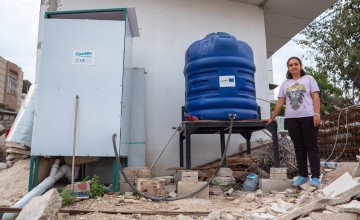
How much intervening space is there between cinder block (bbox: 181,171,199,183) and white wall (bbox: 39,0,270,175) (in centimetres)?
141

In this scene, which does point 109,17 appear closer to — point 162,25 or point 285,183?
point 162,25

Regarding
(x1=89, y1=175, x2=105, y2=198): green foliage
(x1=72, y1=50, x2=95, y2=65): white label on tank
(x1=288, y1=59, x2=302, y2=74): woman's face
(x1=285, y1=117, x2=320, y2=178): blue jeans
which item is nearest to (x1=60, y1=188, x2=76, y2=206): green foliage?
(x1=89, y1=175, x2=105, y2=198): green foliage

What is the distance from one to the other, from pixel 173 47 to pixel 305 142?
104 inches

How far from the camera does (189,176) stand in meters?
3.07

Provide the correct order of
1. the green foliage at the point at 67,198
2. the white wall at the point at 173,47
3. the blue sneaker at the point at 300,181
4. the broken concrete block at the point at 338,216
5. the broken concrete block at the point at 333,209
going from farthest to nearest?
the white wall at the point at 173,47 < the blue sneaker at the point at 300,181 < the green foliage at the point at 67,198 < the broken concrete block at the point at 333,209 < the broken concrete block at the point at 338,216

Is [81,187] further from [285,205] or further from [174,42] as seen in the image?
[174,42]

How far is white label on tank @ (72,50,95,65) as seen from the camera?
10.7ft

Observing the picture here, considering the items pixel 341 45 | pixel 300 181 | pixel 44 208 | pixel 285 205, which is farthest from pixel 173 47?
pixel 341 45

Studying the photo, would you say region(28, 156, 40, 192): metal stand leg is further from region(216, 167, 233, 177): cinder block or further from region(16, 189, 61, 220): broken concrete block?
region(216, 167, 233, 177): cinder block

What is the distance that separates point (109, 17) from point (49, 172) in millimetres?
1939

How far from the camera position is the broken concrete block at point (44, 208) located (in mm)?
1959

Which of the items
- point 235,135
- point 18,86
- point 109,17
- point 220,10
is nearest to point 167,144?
point 235,135

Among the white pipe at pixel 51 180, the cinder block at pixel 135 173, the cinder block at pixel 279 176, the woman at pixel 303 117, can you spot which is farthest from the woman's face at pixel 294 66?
the white pipe at pixel 51 180

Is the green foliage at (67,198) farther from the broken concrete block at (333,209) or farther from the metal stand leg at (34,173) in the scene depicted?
the broken concrete block at (333,209)
